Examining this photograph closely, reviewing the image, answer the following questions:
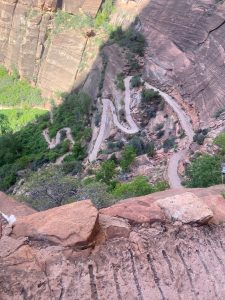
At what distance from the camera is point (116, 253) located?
24.1 feet

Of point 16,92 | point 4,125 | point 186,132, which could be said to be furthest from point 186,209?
point 16,92

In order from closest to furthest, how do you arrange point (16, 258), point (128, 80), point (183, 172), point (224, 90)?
point (16, 258)
point (183, 172)
point (224, 90)
point (128, 80)

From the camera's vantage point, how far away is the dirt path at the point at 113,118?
3529 cm

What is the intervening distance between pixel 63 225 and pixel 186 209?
2317 millimetres

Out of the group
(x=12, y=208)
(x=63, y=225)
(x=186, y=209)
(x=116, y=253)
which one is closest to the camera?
(x=116, y=253)

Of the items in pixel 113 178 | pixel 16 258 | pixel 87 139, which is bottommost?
pixel 87 139

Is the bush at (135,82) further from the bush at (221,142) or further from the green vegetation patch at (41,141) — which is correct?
the bush at (221,142)

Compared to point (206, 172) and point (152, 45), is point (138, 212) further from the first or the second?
point (152, 45)

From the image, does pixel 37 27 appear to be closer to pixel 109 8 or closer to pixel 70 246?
pixel 109 8

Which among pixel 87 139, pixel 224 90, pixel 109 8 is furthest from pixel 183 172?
pixel 109 8

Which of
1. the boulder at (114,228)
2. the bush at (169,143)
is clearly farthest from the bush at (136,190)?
the boulder at (114,228)

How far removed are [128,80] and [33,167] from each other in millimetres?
12030

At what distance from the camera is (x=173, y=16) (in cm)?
4212

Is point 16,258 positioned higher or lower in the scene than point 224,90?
higher
